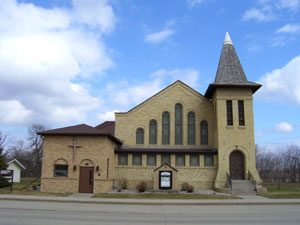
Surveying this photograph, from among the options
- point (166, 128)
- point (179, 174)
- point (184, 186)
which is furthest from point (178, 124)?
point (184, 186)

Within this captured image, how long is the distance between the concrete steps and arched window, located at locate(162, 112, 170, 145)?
8.60m

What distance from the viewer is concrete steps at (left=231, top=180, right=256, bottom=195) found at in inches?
988

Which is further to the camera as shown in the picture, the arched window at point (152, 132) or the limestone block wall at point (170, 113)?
the arched window at point (152, 132)

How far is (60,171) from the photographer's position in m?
24.5

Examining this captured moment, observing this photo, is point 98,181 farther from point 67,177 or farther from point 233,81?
point 233,81

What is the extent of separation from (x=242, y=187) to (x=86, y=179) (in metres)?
13.9

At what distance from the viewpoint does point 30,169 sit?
218ft

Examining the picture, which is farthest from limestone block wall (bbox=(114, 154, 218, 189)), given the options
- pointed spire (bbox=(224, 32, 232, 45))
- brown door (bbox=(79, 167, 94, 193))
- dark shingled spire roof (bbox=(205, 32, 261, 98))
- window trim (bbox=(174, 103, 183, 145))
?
pointed spire (bbox=(224, 32, 232, 45))

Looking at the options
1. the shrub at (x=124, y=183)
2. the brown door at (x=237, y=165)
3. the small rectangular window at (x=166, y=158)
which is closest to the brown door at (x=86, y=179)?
the shrub at (x=124, y=183)

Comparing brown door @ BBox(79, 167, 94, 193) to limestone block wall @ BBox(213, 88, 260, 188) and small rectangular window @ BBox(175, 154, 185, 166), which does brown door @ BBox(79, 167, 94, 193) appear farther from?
limestone block wall @ BBox(213, 88, 260, 188)

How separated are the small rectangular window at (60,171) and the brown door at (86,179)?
1.33 metres

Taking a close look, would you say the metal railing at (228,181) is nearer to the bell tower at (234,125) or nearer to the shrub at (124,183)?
the bell tower at (234,125)

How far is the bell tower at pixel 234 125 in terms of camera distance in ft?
92.0

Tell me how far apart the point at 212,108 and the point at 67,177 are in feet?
56.2
